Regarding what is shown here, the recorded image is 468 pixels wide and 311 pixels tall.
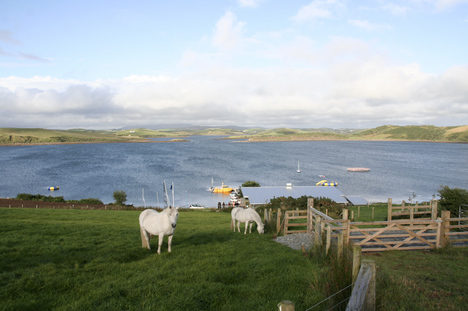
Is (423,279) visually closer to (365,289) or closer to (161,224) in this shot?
(365,289)

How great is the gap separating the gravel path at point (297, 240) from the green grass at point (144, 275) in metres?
1.14

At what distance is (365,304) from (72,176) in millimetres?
96758

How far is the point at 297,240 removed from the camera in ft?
44.2

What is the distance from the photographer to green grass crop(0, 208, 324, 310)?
20.4 feet

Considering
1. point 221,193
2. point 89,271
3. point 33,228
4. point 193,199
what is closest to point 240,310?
point 89,271

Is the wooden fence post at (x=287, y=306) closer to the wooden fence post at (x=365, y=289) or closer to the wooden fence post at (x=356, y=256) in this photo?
the wooden fence post at (x=365, y=289)

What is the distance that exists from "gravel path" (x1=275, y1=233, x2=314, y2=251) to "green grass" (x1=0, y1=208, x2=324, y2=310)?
44.8 inches

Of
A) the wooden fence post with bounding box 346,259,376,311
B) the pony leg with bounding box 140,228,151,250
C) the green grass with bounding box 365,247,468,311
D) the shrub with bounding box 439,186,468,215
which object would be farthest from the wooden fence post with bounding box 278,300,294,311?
the shrub with bounding box 439,186,468,215

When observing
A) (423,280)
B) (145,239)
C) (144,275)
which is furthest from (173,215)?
(423,280)

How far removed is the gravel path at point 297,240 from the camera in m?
12.6

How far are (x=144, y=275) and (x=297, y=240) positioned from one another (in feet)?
26.4

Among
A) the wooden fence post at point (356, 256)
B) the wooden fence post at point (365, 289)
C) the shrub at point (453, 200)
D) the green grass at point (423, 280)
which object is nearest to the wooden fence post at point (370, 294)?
the wooden fence post at point (365, 289)

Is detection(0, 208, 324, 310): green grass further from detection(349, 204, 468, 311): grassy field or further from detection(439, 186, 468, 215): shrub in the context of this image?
detection(439, 186, 468, 215): shrub

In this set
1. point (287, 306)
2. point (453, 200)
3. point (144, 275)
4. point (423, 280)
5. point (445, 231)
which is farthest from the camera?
point (453, 200)
